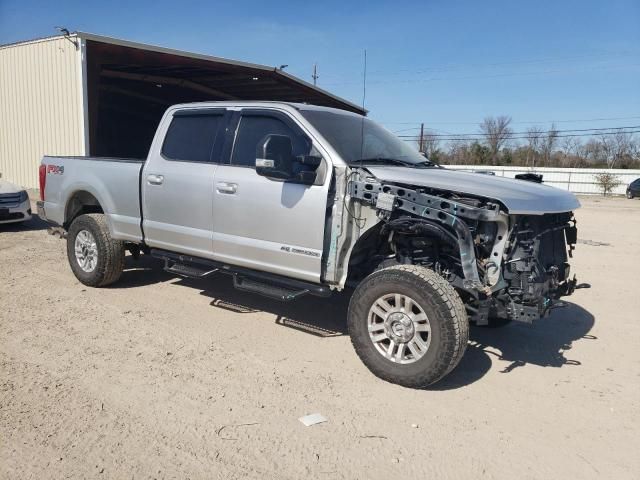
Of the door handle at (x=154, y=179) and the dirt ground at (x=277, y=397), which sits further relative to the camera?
the door handle at (x=154, y=179)

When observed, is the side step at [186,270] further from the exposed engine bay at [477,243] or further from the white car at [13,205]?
the white car at [13,205]

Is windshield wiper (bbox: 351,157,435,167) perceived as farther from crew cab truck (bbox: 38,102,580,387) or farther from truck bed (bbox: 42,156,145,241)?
truck bed (bbox: 42,156,145,241)

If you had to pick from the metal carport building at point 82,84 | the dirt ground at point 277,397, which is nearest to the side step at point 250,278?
the dirt ground at point 277,397

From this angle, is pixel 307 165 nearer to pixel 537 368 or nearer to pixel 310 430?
pixel 310 430

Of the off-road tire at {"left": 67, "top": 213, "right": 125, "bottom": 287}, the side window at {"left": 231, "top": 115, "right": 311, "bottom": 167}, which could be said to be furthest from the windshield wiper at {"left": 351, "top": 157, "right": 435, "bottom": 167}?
the off-road tire at {"left": 67, "top": 213, "right": 125, "bottom": 287}

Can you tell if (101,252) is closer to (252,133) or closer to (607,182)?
(252,133)

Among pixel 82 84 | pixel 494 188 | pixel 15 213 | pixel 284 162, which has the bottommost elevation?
pixel 15 213

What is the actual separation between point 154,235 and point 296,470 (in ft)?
11.6

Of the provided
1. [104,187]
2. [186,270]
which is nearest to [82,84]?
[104,187]

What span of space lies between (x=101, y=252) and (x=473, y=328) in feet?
14.2

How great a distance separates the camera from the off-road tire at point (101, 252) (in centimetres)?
628

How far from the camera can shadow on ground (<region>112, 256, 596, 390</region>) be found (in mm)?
4746

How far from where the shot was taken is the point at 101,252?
6281 mm

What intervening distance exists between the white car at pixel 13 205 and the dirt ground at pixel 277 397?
4758mm
